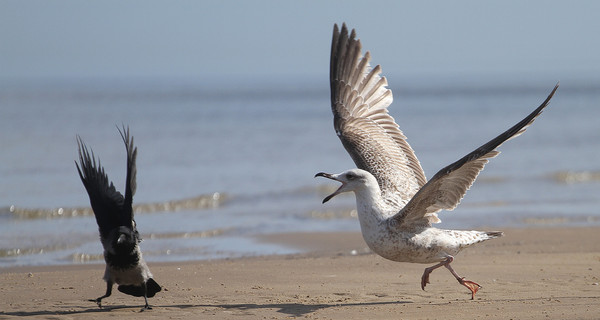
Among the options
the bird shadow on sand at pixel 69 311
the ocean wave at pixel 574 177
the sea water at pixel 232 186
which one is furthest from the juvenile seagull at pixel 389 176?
the ocean wave at pixel 574 177

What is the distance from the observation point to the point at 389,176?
753cm

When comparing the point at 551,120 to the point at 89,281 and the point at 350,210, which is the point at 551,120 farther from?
the point at 89,281

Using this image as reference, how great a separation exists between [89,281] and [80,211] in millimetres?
5212

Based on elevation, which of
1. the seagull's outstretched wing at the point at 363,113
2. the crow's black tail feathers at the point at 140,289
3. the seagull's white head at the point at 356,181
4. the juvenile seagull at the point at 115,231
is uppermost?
the seagull's outstretched wing at the point at 363,113

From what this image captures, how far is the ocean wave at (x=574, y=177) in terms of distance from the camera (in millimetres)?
16281

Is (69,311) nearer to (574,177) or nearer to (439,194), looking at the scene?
(439,194)

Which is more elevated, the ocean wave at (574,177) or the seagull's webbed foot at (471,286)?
the ocean wave at (574,177)

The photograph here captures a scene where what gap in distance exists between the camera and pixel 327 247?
997cm

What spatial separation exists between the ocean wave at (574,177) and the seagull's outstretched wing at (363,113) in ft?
28.1

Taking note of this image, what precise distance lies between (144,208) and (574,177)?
346 inches

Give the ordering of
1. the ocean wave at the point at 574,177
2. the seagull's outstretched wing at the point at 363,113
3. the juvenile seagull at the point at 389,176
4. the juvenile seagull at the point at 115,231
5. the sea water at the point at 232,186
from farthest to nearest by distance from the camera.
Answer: the ocean wave at the point at 574,177
the sea water at the point at 232,186
the seagull's outstretched wing at the point at 363,113
the juvenile seagull at the point at 389,176
the juvenile seagull at the point at 115,231

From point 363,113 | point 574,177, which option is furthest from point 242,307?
point 574,177

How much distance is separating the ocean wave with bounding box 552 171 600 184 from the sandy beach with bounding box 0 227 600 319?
22.9ft

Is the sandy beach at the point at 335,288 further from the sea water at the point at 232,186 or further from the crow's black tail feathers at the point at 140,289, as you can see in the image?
the sea water at the point at 232,186
